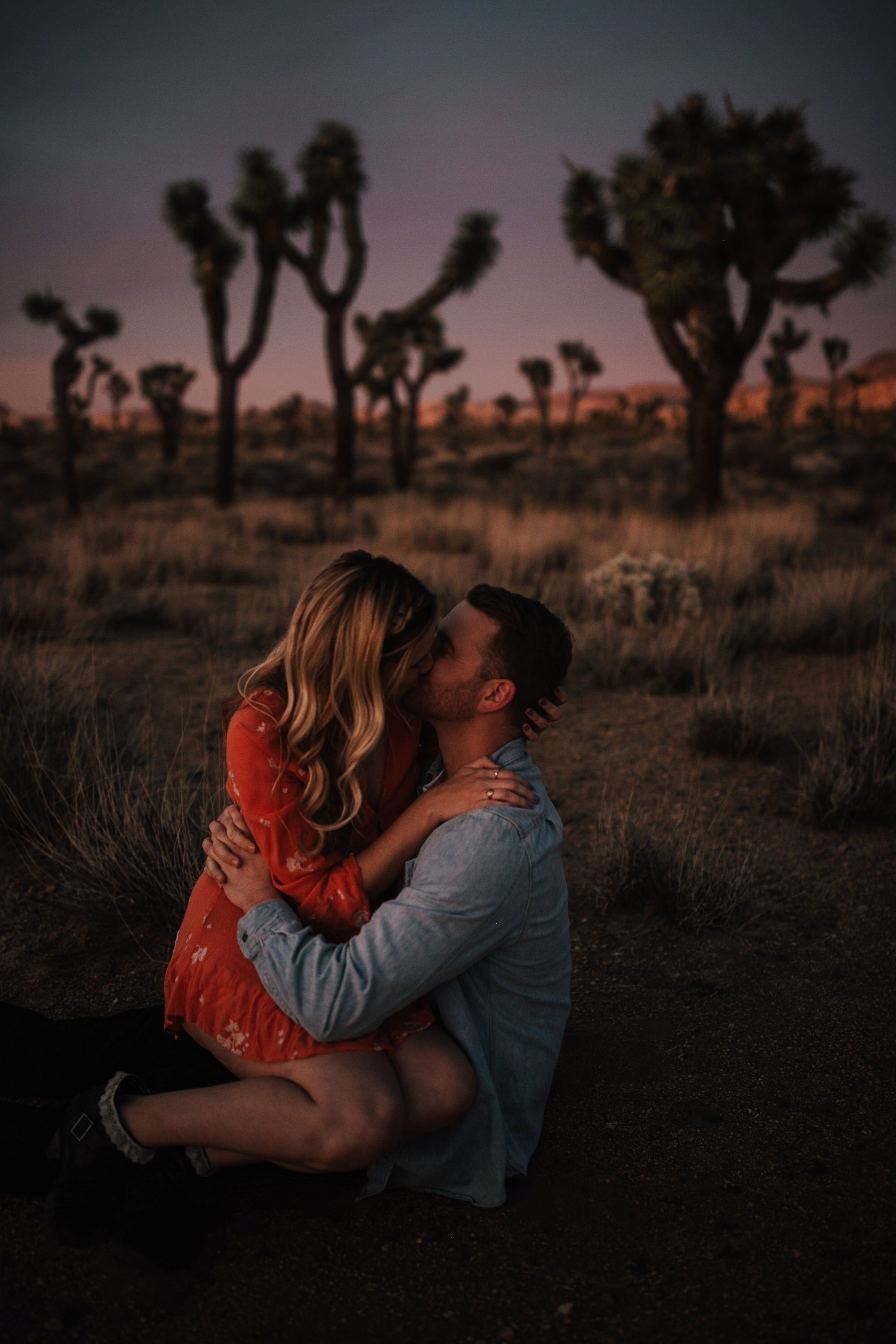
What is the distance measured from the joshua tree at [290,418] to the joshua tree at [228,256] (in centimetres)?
2607

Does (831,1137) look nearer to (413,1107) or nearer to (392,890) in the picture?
(413,1107)

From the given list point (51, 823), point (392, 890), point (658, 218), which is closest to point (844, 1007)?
point (392, 890)

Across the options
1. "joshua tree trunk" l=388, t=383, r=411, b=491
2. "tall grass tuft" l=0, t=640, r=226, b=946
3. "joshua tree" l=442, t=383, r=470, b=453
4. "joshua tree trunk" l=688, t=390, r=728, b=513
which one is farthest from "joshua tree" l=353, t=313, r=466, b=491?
"joshua tree" l=442, t=383, r=470, b=453

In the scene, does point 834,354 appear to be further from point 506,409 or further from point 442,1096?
point 442,1096

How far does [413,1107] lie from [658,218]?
548 inches

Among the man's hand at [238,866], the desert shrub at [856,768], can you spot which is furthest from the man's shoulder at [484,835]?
the desert shrub at [856,768]

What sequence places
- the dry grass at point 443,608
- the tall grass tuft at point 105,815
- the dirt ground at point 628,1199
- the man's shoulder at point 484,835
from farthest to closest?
1. the dry grass at point 443,608
2. the tall grass tuft at point 105,815
3. the man's shoulder at point 484,835
4. the dirt ground at point 628,1199

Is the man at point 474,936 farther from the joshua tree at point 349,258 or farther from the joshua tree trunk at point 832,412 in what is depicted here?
the joshua tree trunk at point 832,412

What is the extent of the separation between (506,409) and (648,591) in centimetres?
6021

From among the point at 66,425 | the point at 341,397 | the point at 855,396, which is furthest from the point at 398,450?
the point at 855,396

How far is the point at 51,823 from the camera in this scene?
4207 millimetres

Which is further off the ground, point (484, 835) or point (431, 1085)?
point (484, 835)

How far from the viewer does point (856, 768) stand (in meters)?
4.47

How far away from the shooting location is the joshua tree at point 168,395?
3544 cm
